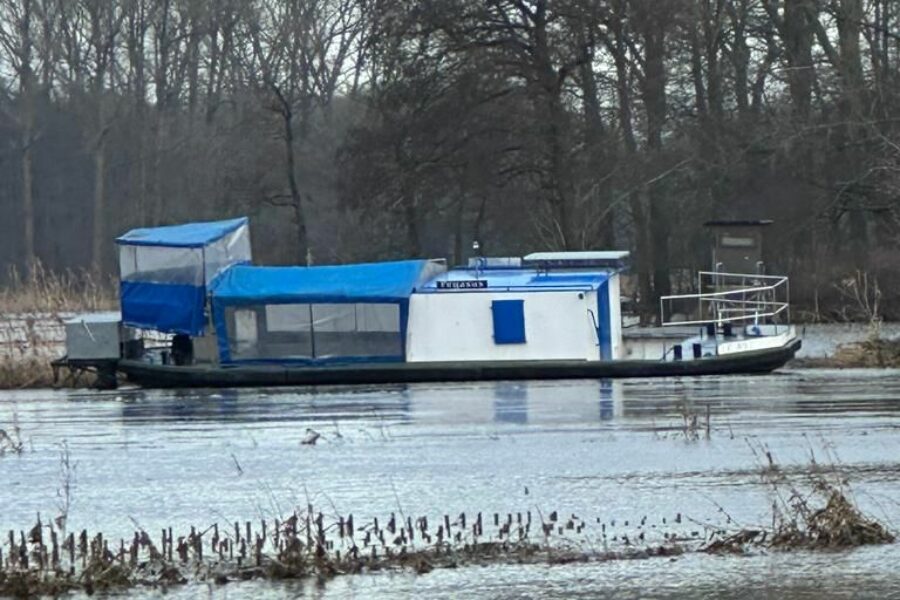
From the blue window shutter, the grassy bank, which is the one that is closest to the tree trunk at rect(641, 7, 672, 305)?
the grassy bank

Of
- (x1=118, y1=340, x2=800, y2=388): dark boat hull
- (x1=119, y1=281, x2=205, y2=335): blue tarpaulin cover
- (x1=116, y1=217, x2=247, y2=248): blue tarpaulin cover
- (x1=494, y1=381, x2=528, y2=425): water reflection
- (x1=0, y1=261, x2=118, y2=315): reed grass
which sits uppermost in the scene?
(x1=116, y1=217, x2=247, y2=248): blue tarpaulin cover

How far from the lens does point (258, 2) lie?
75188mm

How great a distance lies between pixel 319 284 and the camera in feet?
104

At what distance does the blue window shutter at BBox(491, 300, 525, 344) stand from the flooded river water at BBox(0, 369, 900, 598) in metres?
2.06

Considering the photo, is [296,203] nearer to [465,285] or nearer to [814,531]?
[465,285]

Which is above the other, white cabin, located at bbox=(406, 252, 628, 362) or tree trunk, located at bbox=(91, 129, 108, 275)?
tree trunk, located at bbox=(91, 129, 108, 275)

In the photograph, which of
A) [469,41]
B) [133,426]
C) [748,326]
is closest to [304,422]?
[133,426]

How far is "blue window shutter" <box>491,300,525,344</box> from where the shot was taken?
103 ft

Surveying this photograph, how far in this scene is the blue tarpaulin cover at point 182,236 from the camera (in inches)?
1284

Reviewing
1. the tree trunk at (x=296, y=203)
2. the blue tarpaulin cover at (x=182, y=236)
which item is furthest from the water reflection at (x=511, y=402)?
the tree trunk at (x=296, y=203)

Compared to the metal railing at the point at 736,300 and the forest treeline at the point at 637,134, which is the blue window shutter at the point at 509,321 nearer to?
the metal railing at the point at 736,300

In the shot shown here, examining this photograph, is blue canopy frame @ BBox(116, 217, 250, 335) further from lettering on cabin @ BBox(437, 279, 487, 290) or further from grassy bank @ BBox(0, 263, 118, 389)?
lettering on cabin @ BBox(437, 279, 487, 290)

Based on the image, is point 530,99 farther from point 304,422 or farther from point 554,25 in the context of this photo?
point 304,422

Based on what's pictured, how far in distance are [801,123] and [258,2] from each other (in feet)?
107
